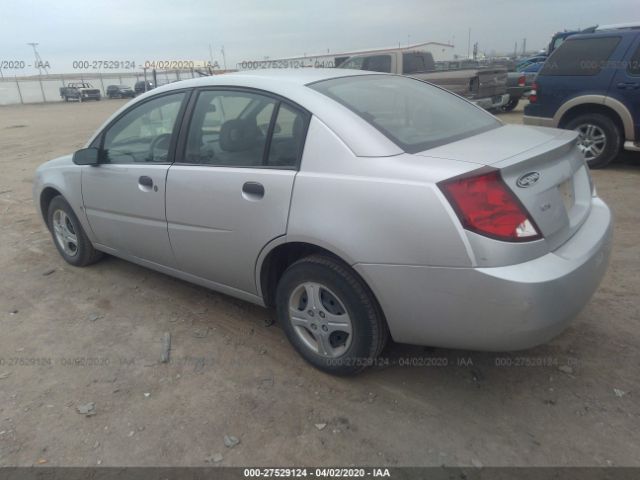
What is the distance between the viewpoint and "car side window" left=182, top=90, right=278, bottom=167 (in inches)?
115

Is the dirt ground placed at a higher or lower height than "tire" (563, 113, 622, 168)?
lower

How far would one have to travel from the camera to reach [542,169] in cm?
241

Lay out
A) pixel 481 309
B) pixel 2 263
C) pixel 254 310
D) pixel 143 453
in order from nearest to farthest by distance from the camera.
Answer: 1. pixel 481 309
2. pixel 143 453
3. pixel 254 310
4. pixel 2 263

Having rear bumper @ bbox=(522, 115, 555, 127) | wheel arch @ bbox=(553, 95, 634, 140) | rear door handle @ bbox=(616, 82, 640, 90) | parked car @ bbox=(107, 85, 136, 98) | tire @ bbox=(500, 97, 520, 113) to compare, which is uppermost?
rear door handle @ bbox=(616, 82, 640, 90)

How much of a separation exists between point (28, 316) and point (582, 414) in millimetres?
3768

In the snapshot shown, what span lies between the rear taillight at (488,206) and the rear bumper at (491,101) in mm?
10009

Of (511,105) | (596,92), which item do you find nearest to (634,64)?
(596,92)

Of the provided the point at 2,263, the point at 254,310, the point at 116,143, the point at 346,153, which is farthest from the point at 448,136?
the point at 2,263

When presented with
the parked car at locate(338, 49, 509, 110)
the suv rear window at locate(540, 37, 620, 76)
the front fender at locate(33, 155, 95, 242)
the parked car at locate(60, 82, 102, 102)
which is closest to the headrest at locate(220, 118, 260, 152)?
the front fender at locate(33, 155, 95, 242)

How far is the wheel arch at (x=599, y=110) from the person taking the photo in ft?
21.7

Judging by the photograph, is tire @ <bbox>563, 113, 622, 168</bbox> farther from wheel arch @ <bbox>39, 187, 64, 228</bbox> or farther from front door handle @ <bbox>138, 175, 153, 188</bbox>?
wheel arch @ <bbox>39, 187, 64, 228</bbox>

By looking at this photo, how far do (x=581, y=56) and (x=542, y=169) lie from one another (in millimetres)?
5727

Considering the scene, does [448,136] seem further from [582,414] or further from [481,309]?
[582,414]

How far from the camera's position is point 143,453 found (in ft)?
7.81
